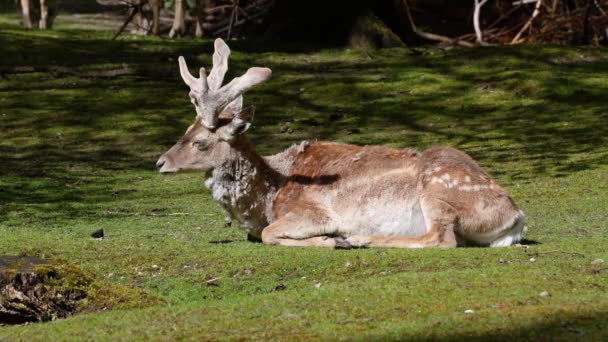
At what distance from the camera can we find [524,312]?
6988 mm

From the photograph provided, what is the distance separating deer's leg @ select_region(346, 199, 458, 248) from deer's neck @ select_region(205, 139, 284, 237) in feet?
3.57

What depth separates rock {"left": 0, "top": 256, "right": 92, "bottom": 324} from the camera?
→ 7.72 m

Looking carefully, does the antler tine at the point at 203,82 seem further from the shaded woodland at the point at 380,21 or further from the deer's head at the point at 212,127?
the shaded woodland at the point at 380,21

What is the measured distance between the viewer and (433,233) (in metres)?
9.61

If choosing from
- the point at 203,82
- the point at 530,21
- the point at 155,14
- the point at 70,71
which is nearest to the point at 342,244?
the point at 203,82

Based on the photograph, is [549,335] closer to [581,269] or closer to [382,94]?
[581,269]

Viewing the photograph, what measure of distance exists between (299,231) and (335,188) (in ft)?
1.79

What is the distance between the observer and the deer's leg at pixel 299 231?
9945 mm

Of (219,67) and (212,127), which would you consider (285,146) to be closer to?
(219,67)

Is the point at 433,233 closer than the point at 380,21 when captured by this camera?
Yes

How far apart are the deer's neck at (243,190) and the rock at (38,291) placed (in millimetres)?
2619

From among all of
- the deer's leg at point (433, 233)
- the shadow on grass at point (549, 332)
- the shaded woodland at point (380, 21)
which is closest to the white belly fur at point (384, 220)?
the deer's leg at point (433, 233)

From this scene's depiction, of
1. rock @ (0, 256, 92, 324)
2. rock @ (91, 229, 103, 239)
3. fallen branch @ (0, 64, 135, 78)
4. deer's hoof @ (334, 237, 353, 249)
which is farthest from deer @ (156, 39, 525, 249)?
fallen branch @ (0, 64, 135, 78)

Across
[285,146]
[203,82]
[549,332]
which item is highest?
[203,82]
